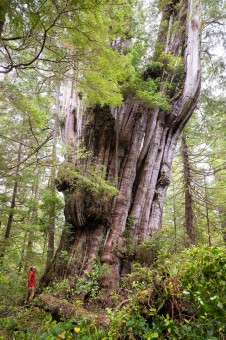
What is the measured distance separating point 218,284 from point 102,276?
405 centimetres

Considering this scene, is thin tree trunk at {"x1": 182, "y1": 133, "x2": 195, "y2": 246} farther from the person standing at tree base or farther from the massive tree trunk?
the person standing at tree base

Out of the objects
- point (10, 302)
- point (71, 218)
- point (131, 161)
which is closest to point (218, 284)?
point (71, 218)

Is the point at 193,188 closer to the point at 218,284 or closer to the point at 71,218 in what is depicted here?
the point at 71,218

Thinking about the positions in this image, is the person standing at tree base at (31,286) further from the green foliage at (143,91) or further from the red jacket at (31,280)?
the green foliage at (143,91)

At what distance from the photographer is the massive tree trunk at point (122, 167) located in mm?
6507

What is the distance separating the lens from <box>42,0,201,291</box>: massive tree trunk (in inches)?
256

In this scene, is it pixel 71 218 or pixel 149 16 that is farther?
pixel 149 16

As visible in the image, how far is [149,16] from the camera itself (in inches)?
362

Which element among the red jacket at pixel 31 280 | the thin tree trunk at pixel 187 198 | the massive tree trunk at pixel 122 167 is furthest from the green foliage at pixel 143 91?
the red jacket at pixel 31 280

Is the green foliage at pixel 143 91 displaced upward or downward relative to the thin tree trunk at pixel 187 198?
upward

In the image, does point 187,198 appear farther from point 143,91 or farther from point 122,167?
point 143,91

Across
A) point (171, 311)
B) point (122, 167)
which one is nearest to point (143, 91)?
point (122, 167)

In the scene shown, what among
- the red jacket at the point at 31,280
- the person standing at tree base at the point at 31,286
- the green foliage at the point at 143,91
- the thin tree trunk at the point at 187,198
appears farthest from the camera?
the thin tree trunk at the point at 187,198

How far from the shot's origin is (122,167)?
7.78m
